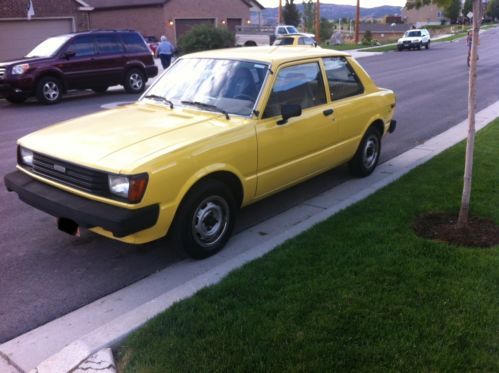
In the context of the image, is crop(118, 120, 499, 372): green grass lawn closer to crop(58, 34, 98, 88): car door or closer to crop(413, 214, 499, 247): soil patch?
crop(413, 214, 499, 247): soil patch

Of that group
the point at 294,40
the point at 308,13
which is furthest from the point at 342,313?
the point at 308,13

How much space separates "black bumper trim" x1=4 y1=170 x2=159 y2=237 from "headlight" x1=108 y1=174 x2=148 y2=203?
10 cm

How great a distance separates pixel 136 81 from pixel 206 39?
11701mm

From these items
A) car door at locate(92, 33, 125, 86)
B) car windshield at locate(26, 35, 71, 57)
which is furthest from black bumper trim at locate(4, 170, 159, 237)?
car door at locate(92, 33, 125, 86)

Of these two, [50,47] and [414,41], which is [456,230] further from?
[414,41]

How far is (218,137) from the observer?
14.3 feet

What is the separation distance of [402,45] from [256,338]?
40.2 meters

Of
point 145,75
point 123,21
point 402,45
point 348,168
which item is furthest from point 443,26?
point 348,168

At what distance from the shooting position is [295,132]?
5129 millimetres

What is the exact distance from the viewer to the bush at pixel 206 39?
89.4 ft

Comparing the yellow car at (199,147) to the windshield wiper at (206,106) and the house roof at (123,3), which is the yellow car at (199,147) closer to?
the windshield wiper at (206,106)

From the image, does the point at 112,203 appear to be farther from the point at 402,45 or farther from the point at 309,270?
the point at 402,45

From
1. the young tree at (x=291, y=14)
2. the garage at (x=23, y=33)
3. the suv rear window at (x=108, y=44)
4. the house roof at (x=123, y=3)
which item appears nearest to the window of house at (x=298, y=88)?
the suv rear window at (x=108, y=44)

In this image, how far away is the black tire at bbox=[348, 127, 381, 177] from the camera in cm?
656
